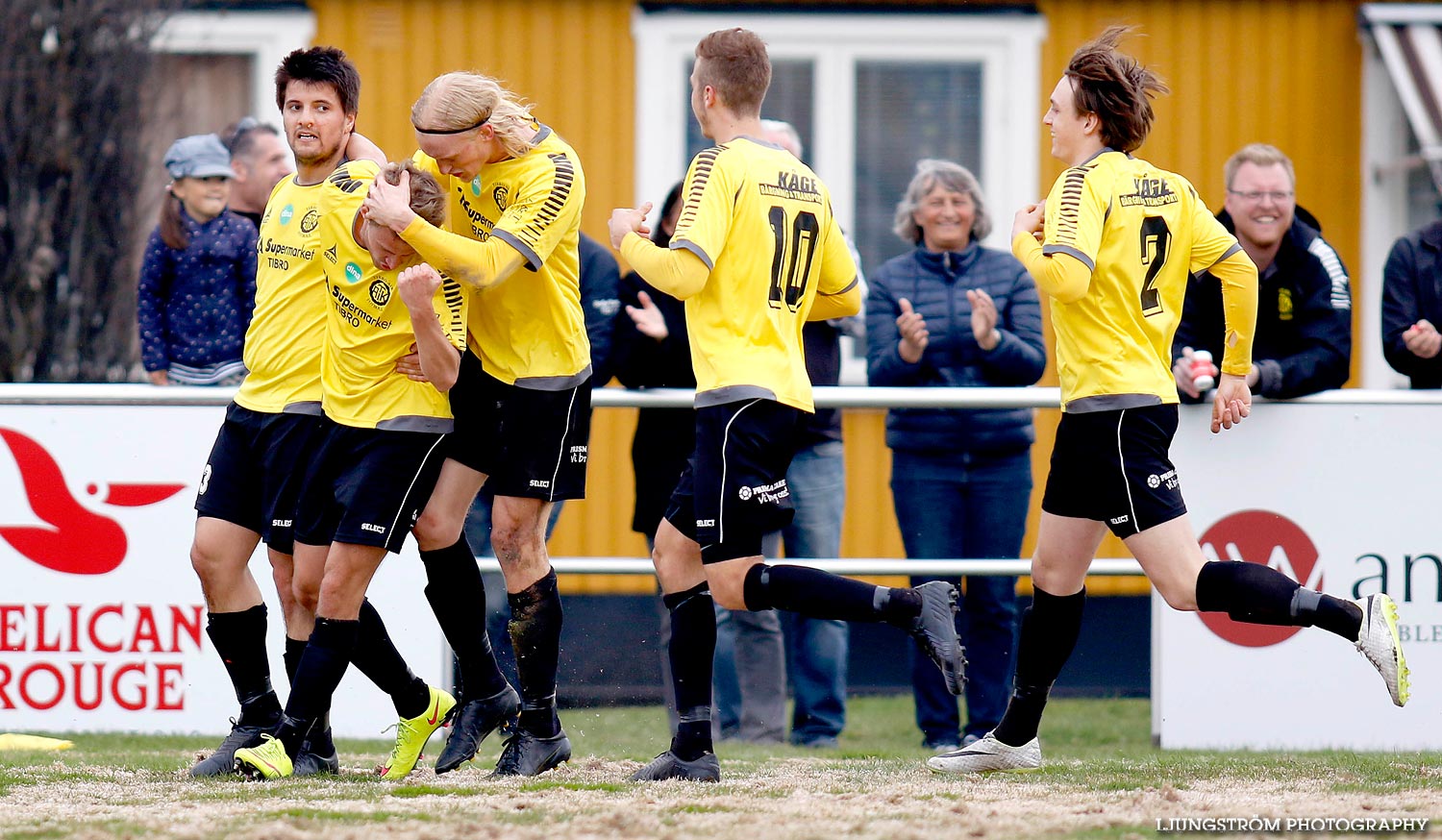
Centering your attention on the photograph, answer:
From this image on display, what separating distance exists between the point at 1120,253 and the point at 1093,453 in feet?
1.97

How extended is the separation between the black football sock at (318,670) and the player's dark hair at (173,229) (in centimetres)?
246

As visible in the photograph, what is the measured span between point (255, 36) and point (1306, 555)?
6.35 meters

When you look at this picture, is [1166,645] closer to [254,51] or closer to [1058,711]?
[1058,711]

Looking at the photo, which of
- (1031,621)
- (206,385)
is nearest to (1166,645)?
(1031,621)

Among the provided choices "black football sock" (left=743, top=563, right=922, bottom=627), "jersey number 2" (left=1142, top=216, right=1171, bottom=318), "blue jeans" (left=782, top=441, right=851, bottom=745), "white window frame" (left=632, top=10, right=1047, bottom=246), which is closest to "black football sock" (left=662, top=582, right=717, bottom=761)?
"black football sock" (left=743, top=563, right=922, bottom=627)

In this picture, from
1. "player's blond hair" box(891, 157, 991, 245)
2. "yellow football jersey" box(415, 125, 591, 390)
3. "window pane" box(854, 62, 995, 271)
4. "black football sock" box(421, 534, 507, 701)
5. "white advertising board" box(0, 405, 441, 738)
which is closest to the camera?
"yellow football jersey" box(415, 125, 591, 390)

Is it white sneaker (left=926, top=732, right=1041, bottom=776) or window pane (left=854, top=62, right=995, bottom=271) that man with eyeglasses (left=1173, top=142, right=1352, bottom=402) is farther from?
window pane (left=854, top=62, right=995, bottom=271)

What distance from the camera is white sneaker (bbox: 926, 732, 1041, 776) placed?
19.0ft

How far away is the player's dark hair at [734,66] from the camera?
17.5 ft

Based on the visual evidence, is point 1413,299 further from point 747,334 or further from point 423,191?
point 423,191

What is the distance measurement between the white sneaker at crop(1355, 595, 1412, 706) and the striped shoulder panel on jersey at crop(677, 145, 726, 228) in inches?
89.9

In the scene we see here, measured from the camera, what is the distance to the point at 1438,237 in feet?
24.3

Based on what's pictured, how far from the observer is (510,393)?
5555mm

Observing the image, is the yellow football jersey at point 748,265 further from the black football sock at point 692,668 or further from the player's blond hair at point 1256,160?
the player's blond hair at point 1256,160
